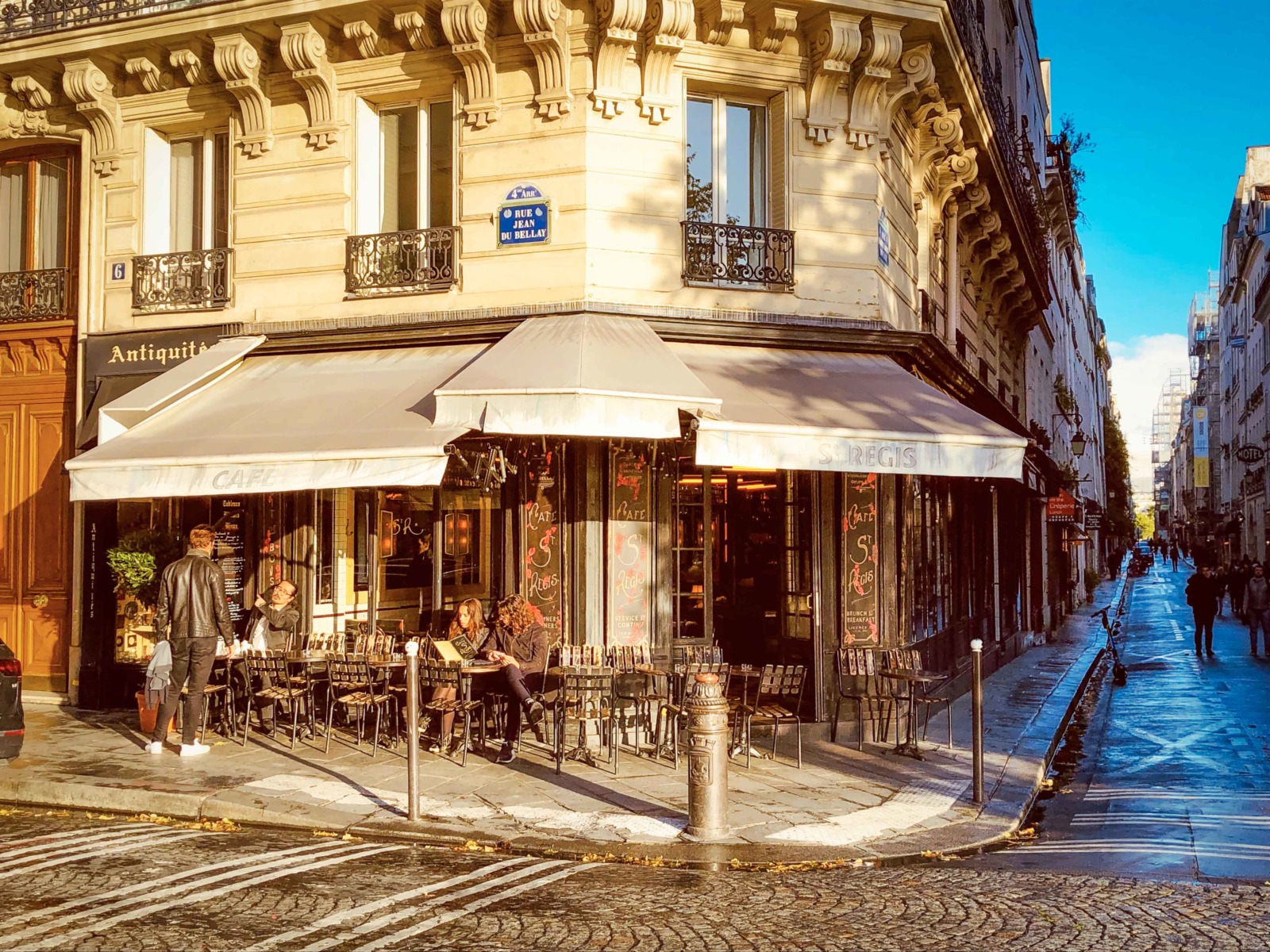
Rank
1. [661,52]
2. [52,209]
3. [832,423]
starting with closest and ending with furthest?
[832,423] → [661,52] → [52,209]

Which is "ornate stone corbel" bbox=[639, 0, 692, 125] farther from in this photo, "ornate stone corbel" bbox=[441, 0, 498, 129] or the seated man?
the seated man

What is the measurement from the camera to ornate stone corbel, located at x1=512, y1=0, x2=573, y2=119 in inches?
442

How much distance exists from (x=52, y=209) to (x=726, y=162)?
26.6ft

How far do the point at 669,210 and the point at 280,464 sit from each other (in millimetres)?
4421

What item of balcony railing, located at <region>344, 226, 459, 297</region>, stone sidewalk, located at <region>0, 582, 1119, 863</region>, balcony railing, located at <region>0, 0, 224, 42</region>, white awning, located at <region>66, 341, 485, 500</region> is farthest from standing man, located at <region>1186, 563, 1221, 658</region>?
balcony railing, located at <region>0, 0, 224, 42</region>

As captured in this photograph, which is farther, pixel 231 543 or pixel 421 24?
pixel 231 543

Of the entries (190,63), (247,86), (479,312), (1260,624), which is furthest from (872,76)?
(1260,624)

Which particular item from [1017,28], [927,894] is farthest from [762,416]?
[1017,28]

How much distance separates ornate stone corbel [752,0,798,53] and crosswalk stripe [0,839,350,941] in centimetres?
849

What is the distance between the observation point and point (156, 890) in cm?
610

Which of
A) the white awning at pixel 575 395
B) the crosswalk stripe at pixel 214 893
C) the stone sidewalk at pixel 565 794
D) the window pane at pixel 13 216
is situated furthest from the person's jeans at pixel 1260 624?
the window pane at pixel 13 216

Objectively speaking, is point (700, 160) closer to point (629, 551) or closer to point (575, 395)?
point (575, 395)

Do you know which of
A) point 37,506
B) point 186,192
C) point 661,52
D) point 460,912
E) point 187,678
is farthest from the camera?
point 37,506

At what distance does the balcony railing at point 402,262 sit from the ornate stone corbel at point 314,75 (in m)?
1.19
